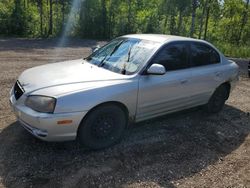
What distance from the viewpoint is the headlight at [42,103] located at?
3.83m

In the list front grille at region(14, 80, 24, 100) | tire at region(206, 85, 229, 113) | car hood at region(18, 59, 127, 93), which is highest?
car hood at region(18, 59, 127, 93)

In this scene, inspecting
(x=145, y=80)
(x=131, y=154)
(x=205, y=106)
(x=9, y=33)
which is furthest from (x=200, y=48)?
(x=9, y=33)

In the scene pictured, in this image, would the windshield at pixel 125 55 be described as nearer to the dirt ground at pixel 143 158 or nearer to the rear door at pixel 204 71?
the rear door at pixel 204 71

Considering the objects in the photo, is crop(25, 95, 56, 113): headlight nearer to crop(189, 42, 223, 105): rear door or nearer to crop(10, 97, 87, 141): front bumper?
crop(10, 97, 87, 141): front bumper

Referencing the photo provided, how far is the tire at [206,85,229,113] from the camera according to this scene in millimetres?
6086

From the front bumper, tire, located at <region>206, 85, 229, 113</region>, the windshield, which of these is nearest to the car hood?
the windshield

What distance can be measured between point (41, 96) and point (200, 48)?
3.16 meters

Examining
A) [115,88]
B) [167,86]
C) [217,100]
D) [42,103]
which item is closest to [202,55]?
[217,100]

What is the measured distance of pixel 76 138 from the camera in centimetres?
418

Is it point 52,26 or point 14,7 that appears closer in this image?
point 14,7

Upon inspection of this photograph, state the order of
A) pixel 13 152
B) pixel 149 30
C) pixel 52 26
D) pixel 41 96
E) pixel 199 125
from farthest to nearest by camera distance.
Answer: pixel 149 30, pixel 52 26, pixel 199 125, pixel 13 152, pixel 41 96

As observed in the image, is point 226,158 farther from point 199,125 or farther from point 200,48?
→ point 200,48

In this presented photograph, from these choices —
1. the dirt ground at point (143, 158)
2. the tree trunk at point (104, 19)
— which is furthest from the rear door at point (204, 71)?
the tree trunk at point (104, 19)

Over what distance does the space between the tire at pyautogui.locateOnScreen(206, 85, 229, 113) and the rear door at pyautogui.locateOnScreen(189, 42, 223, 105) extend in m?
0.19
